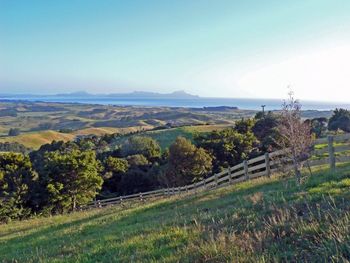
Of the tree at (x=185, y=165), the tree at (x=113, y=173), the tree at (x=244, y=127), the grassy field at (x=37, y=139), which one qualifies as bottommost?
the grassy field at (x=37, y=139)

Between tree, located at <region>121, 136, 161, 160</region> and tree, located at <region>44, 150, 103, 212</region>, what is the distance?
58.2 feet

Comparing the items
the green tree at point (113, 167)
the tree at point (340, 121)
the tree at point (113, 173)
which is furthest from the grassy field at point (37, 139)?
the tree at point (340, 121)

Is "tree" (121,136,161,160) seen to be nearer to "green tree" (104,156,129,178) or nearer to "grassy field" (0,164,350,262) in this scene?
"green tree" (104,156,129,178)

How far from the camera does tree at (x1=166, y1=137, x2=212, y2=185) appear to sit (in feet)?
124

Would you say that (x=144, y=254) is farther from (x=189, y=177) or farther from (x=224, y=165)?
(x=224, y=165)

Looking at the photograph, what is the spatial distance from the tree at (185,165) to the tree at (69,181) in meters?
7.51

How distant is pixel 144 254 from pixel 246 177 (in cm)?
1148

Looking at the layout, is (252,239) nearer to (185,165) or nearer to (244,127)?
(185,165)

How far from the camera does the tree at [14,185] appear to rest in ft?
93.8

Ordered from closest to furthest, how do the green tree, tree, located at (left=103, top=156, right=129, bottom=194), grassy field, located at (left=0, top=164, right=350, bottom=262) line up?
grassy field, located at (left=0, top=164, right=350, bottom=262) < the green tree < tree, located at (left=103, top=156, right=129, bottom=194)

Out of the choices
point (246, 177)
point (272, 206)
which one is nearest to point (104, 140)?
point (246, 177)

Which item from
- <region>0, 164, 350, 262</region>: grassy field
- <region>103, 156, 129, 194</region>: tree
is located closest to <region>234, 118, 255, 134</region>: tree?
<region>103, 156, 129, 194</region>: tree

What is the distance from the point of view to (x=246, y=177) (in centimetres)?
1620

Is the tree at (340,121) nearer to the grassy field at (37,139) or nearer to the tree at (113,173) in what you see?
the tree at (113,173)
